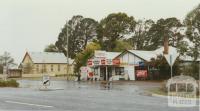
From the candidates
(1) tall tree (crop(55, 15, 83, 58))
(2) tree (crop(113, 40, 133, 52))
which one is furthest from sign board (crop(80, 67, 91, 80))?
(1) tall tree (crop(55, 15, 83, 58))

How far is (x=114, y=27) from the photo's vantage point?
106000 millimetres

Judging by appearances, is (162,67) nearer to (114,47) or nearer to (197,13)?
(197,13)

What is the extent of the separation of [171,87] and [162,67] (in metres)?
31.9

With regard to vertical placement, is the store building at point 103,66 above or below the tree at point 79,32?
below

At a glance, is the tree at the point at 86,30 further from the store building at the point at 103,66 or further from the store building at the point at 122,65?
the store building at the point at 122,65

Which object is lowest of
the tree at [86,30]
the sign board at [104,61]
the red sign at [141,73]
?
the red sign at [141,73]

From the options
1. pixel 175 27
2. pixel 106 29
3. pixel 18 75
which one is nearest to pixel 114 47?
pixel 106 29

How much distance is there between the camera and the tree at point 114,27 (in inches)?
4188

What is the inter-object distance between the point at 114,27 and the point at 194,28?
4939cm

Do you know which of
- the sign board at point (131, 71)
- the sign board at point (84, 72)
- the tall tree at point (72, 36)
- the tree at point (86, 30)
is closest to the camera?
the sign board at point (131, 71)

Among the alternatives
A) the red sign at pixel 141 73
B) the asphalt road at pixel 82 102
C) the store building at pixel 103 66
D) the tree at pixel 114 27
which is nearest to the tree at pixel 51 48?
the tree at pixel 114 27

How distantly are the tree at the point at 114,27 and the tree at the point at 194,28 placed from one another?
4740 cm

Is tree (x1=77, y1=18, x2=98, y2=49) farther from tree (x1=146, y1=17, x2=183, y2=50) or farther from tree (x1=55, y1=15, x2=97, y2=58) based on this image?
tree (x1=146, y1=17, x2=183, y2=50)

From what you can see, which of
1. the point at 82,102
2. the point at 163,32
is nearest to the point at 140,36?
the point at 163,32
